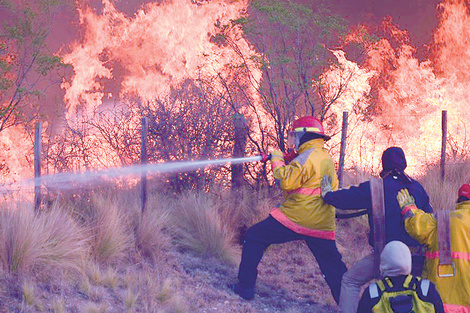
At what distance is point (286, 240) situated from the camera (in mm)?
5383

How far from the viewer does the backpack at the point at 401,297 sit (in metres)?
2.98

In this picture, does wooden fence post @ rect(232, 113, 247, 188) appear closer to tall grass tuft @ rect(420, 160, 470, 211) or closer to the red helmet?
tall grass tuft @ rect(420, 160, 470, 211)

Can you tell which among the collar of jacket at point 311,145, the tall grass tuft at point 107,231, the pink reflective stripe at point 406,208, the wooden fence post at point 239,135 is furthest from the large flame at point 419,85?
the pink reflective stripe at point 406,208

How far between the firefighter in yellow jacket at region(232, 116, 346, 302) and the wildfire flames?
1366cm

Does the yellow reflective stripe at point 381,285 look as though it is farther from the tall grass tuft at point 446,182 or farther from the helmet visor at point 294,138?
the tall grass tuft at point 446,182

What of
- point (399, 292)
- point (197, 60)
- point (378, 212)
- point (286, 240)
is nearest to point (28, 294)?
point (286, 240)

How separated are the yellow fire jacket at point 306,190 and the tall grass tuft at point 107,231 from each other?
174cm

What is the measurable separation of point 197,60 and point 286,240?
14.3m

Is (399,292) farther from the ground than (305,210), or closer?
closer

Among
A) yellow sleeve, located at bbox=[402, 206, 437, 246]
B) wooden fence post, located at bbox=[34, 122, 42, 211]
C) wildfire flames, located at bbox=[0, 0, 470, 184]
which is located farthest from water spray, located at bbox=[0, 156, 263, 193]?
wildfire flames, located at bbox=[0, 0, 470, 184]

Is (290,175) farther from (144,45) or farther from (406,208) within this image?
(144,45)

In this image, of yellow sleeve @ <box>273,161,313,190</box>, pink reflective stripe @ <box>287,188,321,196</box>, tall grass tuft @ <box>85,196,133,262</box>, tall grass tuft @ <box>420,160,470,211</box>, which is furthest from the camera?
tall grass tuft @ <box>420,160,470,211</box>

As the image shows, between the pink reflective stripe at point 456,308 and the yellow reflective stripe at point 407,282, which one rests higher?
the yellow reflective stripe at point 407,282

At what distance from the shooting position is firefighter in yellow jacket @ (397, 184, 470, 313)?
3.63 metres
